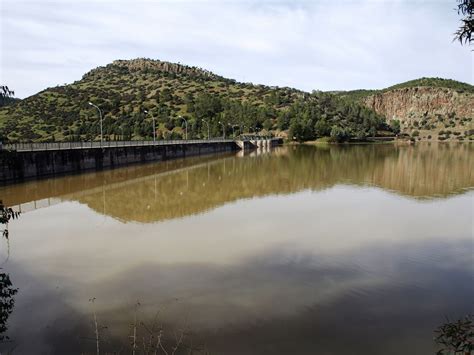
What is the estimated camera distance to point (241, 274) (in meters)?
12.8

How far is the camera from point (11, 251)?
15.8m

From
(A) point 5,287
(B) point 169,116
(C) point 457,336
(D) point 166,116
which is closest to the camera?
(C) point 457,336

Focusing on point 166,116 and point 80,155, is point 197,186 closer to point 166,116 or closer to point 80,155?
point 80,155

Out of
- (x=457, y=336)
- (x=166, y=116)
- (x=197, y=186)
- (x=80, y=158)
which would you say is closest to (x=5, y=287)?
(x=457, y=336)

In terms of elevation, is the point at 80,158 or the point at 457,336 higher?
the point at 80,158

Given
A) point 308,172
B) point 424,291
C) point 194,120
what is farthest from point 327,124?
point 424,291

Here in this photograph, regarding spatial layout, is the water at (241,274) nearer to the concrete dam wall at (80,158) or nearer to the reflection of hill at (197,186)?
the reflection of hill at (197,186)

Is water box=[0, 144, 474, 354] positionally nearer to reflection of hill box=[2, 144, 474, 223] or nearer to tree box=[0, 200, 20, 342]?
reflection of hill box=[2, 144, 474, 223]

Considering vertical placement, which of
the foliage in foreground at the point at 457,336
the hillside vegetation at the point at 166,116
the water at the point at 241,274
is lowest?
the water at the point at 241,274

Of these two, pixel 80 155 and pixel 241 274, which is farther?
pixel 80 155

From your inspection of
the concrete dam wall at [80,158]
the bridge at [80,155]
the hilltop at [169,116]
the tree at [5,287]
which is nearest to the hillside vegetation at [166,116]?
the hilltop at [169,116]

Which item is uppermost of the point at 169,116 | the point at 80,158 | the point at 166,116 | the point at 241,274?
the point at 169,116

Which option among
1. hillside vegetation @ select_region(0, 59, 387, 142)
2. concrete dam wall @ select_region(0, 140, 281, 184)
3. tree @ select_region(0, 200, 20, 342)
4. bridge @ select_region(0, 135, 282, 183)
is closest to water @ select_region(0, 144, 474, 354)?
tree @ select_region(0, 200, 20, 342)

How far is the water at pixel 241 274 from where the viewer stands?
901cm
